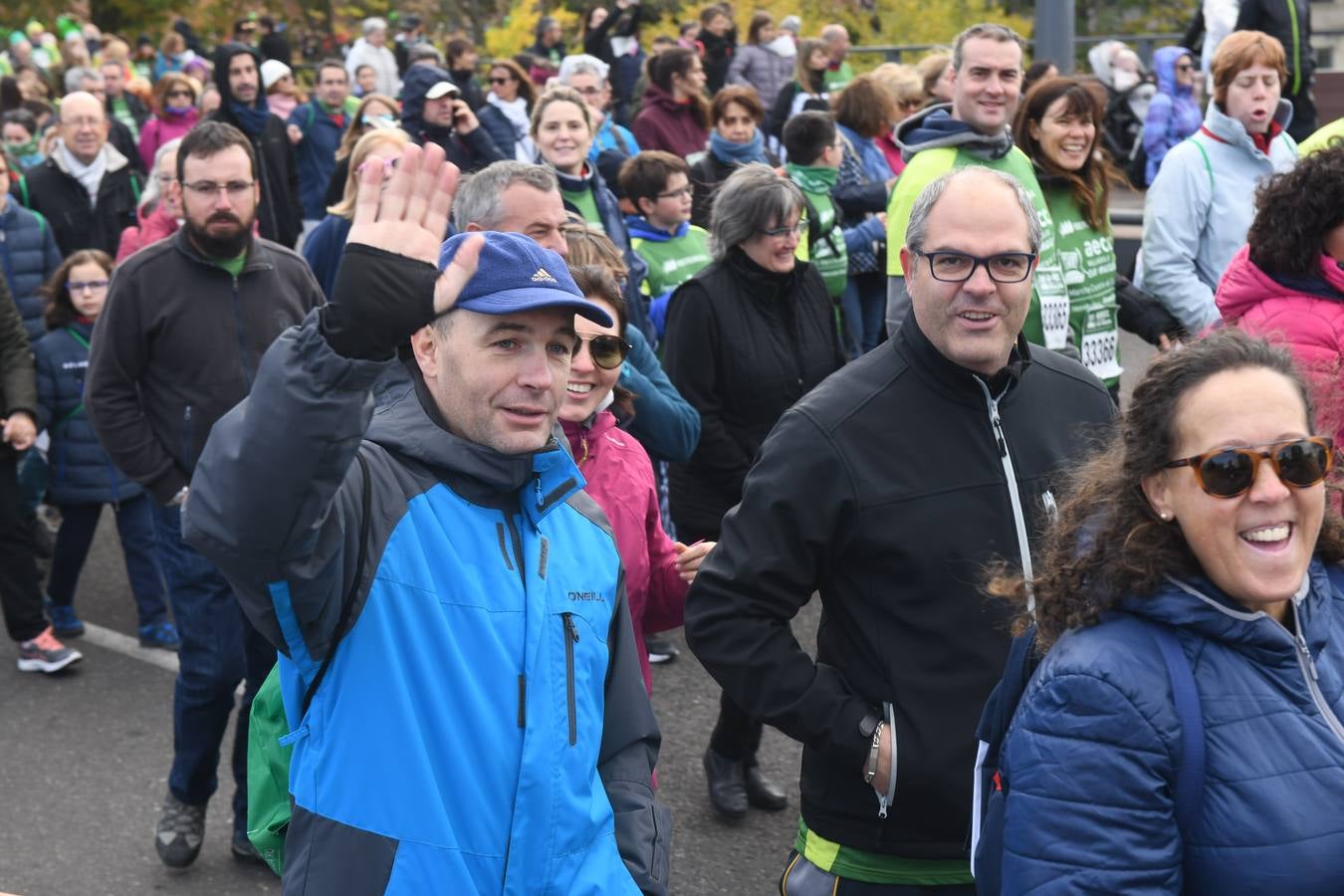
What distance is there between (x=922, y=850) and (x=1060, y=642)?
0.95m

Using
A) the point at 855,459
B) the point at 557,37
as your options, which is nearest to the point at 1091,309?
the point at 855,459

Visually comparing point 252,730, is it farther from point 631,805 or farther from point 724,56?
point 724,56

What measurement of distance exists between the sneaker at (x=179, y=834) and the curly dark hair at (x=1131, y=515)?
3.54 meters

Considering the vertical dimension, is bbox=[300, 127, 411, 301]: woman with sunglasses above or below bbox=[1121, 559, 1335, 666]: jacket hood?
below

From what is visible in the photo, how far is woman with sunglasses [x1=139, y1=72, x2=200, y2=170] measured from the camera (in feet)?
47.1

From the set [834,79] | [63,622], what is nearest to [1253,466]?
[63,622]

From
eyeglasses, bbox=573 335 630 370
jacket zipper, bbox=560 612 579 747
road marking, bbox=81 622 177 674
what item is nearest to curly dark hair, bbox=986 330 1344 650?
jacket zipper, bbox=560 612 579 747

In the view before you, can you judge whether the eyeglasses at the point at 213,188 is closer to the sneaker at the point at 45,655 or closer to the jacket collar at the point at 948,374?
the sneaker at the point at 45,655

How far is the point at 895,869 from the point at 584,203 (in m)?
4.90

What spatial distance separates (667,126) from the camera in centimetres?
1179

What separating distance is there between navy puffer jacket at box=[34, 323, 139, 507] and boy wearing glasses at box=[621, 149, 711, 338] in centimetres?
246

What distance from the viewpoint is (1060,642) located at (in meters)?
2.35

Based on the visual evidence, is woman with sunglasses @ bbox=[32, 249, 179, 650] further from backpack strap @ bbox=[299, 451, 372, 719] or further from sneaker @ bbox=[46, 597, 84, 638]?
backpack strap @ bbox=[299, 451, 372, 719]

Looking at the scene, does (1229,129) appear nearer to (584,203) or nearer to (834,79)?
(584,203)
